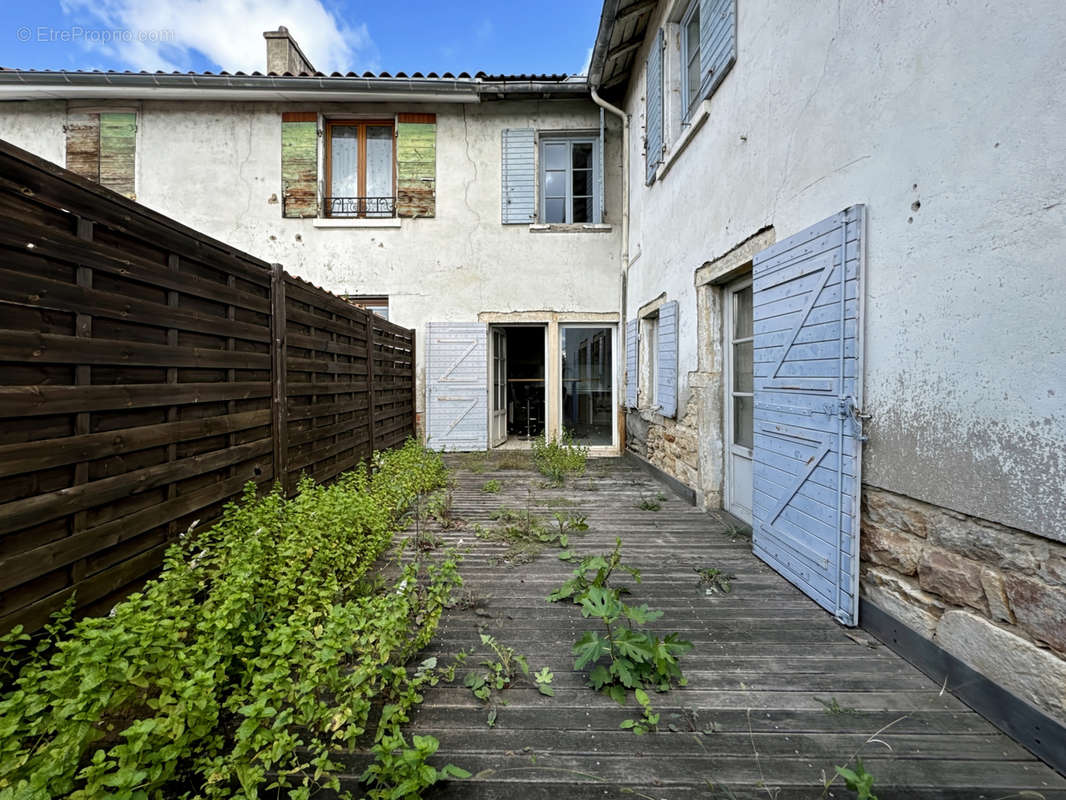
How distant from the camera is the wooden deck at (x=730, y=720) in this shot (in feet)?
4.60

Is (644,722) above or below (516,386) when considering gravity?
below

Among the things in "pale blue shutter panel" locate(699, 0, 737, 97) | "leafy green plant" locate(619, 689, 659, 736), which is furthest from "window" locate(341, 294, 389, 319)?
"leafy green plant" locate(619, 689, 659, 736)

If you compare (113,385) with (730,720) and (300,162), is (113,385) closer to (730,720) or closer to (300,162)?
(730,720)

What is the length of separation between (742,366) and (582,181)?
5.00 metres

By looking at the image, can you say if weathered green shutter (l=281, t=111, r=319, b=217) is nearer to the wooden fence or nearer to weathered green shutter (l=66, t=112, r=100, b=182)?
weathered green shutter (l=66, t=112, r=100, b=182)

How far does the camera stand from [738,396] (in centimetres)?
385

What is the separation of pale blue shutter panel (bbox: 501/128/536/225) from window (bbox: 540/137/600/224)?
0.26 meters

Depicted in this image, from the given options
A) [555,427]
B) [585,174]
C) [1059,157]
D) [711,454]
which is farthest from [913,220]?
[585,174]

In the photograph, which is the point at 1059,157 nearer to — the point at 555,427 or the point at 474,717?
the point at 474,717

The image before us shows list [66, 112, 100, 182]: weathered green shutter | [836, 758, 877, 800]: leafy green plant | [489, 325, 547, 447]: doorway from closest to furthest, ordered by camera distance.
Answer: [836, 758, 877, 800]: leafy green plant < [66, 112, 100, 182]: weathered green shutter < [489, 325, 547, 447]: doorway

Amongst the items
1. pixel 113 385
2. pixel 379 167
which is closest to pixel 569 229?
pixel 379 167

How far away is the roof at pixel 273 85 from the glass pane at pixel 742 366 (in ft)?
17.5

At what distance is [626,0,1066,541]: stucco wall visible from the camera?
1478 mm

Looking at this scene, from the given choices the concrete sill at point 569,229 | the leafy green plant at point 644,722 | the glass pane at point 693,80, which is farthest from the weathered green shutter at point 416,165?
the leafy green plant at point 644,722
